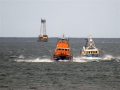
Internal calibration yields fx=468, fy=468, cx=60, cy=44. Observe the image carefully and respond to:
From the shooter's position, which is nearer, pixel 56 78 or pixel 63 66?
pixel 56 78

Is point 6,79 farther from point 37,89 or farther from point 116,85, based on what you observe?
A: point 116,85

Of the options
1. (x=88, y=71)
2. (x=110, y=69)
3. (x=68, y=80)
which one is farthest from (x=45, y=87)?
(x=110, y=69)

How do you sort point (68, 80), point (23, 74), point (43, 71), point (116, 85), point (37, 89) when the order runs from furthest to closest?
point (43, 71) < point (23, 74) < point (68, 80) < point (116, 85) < point (37, 89)

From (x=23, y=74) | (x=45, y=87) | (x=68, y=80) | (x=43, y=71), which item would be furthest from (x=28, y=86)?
(x=43, y=71)

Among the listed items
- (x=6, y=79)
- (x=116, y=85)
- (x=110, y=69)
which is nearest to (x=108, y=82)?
(x=116, y=85)

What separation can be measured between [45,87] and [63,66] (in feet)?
92.8

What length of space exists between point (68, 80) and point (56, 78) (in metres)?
2.87

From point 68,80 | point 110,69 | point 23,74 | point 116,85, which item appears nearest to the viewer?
point 116,85

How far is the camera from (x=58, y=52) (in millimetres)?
91688

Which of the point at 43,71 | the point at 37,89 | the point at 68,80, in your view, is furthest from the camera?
the point at 43,71

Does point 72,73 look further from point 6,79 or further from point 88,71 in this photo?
point 6,79

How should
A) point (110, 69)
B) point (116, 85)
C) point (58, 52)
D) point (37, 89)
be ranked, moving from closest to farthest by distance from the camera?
1. point (37, 89)
2. point (116, 85)
3. point (110, 69)
4. point (58, 52)

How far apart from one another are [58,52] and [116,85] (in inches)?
1375

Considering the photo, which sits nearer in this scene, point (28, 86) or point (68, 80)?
point (28, 86)
